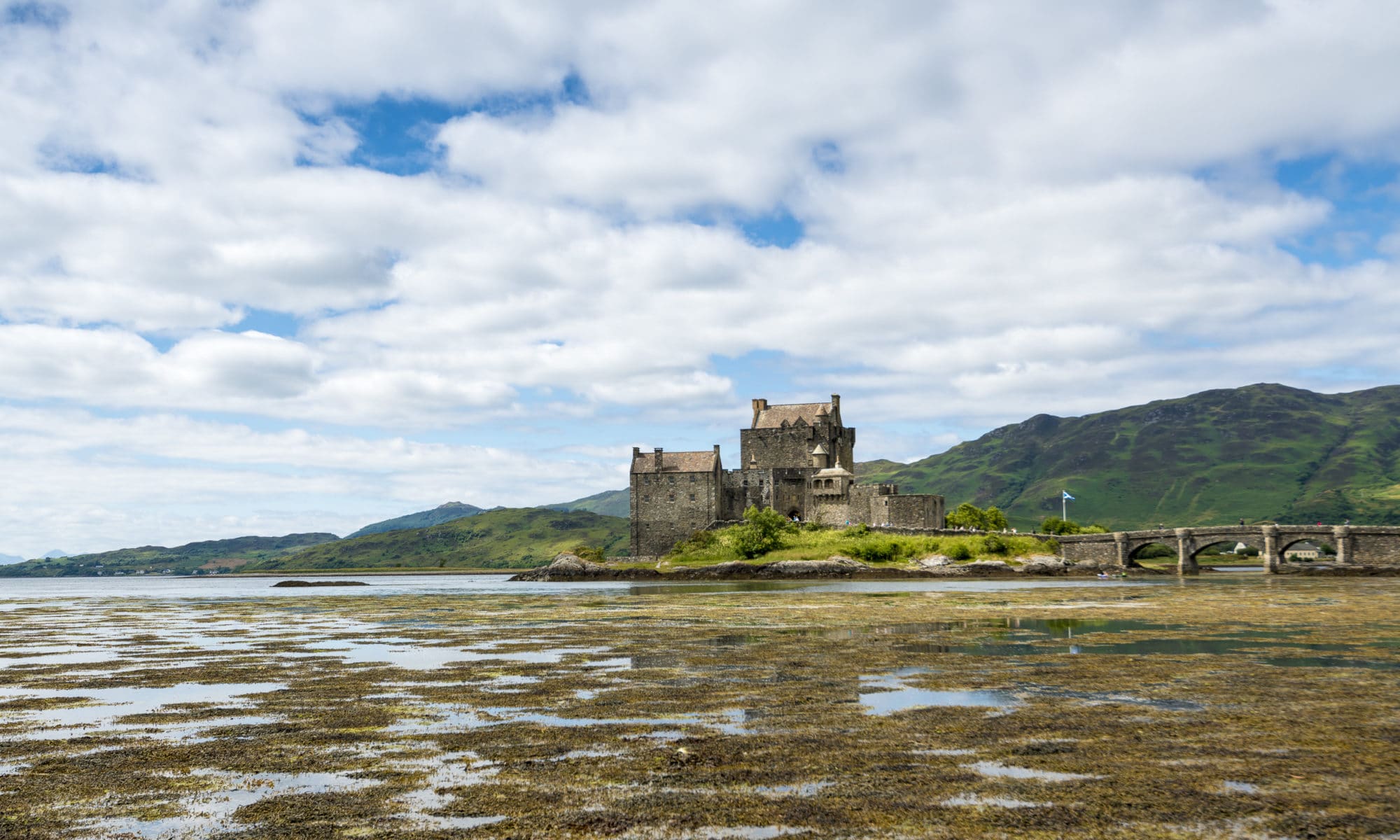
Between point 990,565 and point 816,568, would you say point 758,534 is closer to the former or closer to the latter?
point 816,568

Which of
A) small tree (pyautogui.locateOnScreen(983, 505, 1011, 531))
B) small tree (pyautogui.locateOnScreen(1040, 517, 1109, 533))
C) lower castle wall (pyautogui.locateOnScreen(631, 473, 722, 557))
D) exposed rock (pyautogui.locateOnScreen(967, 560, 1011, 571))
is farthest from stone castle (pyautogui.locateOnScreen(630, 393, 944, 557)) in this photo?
exposed rock (pyautogui.locateOnScreen(967, 560, 1011, 571))

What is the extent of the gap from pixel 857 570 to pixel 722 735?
9032 centimetres

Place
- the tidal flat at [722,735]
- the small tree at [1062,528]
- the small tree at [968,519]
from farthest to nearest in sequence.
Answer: the small tree at [968,519], the small tree at [1062,528], the tidal flat at [722,735]

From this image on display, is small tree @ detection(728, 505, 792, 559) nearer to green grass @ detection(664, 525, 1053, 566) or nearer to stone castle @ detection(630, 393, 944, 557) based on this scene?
green grass @ detection(664, 525, 1053, 566)

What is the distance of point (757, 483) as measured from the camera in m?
133

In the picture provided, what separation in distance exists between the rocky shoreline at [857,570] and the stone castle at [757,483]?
1539cm

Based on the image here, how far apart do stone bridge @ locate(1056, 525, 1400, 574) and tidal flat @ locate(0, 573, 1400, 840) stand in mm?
75492

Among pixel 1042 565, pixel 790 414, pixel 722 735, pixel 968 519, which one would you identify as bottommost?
pixel 1042 565

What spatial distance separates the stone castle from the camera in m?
128

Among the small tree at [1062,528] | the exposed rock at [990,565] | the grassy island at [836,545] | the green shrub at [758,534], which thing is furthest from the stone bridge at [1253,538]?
the green shrub at [758,534]

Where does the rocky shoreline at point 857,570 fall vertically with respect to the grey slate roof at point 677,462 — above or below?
below

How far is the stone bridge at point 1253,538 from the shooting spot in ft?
315

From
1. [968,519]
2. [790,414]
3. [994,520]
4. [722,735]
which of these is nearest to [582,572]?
[790,414]

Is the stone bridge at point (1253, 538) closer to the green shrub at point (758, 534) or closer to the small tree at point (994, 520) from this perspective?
the small tree at point (994, 520)
